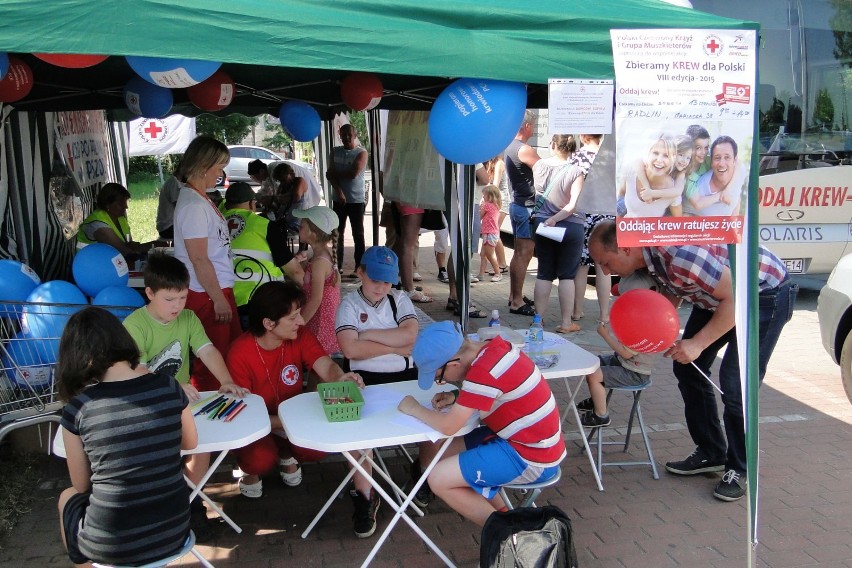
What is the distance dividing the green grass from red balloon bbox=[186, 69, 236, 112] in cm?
637

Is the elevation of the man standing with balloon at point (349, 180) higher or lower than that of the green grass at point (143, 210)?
higher

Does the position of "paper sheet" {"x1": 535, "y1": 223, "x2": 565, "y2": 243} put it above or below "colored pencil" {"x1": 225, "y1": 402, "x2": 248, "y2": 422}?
above

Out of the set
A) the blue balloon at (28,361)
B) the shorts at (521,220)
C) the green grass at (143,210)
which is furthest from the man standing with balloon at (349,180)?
the blue balloon at (28,361)

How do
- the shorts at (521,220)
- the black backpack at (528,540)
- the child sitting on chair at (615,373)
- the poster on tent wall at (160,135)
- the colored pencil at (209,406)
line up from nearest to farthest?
the black backpack at (528,540) → the colored pencil at (209,406) → the child sitting on chair at (615,373) → the shorts at (521,220) → the poster on tent wall at (160,135)

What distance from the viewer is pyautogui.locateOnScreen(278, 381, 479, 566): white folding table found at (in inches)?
106

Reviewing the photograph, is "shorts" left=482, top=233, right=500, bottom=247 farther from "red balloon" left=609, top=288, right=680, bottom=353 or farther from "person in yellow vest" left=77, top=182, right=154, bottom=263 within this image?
"red balloon" left=609, top=288, right=680, bottom=353

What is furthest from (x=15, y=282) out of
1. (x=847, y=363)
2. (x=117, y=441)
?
(x=847, y=363)

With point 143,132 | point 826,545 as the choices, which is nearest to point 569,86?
point 826,545

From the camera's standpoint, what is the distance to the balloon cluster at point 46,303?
3154mm

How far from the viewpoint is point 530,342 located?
3.74 metres

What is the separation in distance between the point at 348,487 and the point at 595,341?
11.0 feet

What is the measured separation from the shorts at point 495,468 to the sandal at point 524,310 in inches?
175

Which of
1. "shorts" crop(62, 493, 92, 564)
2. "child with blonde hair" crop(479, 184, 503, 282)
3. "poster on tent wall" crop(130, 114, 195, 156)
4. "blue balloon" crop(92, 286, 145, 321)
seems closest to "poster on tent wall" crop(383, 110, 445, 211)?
"child with blonde hair" crop(479, 184, 503, 282)

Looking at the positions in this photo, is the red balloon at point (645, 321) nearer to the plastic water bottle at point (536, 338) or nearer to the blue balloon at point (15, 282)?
the plastic water bottle at point (536, 338)
